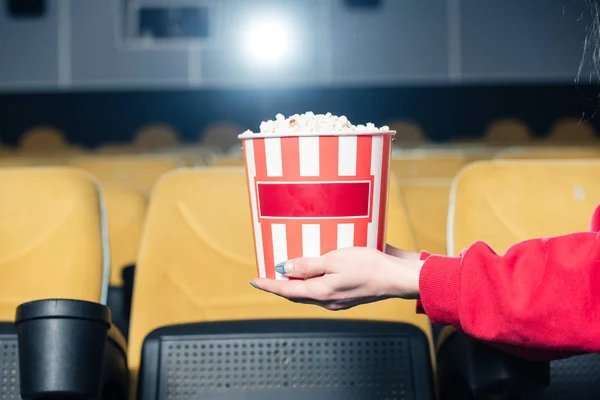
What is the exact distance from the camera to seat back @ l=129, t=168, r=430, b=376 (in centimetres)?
143

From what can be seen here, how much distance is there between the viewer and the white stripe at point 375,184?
2.71ft

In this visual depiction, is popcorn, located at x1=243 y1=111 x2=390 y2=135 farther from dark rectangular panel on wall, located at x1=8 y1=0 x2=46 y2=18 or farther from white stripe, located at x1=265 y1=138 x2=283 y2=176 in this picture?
dark rectangular panel on wall, located at x1=8 y1=0 x2=46 y2=18

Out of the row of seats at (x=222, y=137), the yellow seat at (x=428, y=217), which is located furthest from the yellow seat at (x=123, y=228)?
the row of seats at (x=222, y=137)

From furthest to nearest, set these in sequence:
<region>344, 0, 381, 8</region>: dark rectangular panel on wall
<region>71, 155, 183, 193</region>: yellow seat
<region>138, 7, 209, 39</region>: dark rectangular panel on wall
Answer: <region>138, 7, 209, 39</region>: dark rectangular panel on wall
<region>344, 0, 381, 8</region>: dark rectangular panel on wall
<region>71, 155, 183, 193</region>: yellow seat

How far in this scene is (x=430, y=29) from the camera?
536 centimetres

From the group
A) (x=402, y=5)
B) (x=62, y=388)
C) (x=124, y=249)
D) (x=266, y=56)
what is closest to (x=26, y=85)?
(x=266, y=56)

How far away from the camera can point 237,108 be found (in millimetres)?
5734

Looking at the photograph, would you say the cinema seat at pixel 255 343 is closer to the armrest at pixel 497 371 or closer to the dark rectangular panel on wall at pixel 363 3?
the armrest at pixel 497 371

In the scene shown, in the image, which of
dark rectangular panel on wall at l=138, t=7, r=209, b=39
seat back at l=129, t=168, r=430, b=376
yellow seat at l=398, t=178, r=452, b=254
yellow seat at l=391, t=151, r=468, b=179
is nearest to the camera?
seat back at l=129, t=168, r=430, b=376

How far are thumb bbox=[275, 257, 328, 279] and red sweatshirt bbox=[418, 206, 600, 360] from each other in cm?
11

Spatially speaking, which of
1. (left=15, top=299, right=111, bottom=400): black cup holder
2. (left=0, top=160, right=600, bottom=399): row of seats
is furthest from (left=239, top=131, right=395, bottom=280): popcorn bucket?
(left=0, top=160, right=600, bottom=399): row of seats

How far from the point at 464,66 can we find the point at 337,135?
4.69 metres

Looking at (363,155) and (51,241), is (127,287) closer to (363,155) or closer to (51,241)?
(51,241)

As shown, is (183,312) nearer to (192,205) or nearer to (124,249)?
(192,205)
